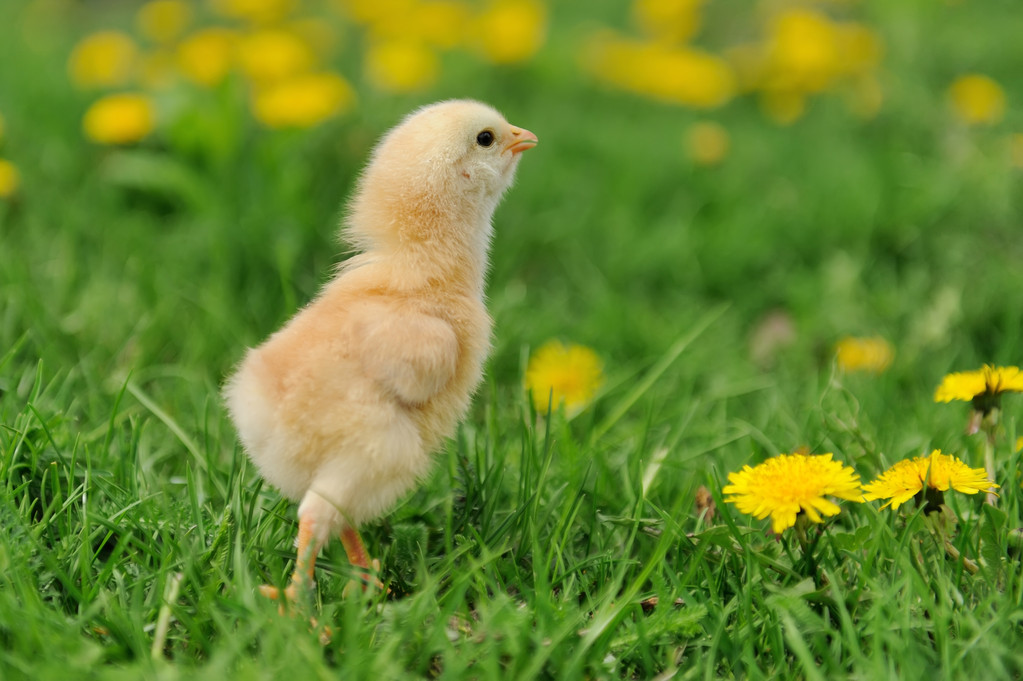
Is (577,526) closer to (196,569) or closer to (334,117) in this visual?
(196,569)

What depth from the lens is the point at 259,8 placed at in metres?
6.36

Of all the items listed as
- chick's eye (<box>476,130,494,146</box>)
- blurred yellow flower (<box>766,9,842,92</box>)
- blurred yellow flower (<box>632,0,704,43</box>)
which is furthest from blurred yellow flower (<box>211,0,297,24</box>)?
chick's eye (<box>476,130,494,146</box>)

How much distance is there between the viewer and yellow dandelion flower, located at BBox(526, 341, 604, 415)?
343 cm

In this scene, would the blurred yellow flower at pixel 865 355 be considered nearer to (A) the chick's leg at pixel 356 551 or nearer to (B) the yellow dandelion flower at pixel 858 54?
(A) the chick's leg at pixel 356 551

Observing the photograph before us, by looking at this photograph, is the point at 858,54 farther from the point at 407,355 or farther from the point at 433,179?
the point at 407,355

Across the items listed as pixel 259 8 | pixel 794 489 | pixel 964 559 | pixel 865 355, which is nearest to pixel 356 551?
pixel 794 489

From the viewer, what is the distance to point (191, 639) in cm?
200

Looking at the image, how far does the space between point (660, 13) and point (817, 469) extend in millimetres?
5386

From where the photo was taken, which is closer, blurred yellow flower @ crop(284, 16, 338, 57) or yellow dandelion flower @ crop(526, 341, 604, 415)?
yellow dandelion flower @ crop(526, 341, 604, 415)

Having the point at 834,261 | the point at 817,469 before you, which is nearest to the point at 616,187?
the point at 834,261

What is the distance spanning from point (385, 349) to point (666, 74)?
4.56m

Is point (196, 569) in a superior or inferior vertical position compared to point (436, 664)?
superior

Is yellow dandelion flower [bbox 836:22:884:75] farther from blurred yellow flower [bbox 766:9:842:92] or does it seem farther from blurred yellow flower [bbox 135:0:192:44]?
blurred yellow flower [bbox 135:0:192:44]

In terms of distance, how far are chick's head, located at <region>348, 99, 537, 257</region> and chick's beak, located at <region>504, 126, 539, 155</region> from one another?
0.04m
